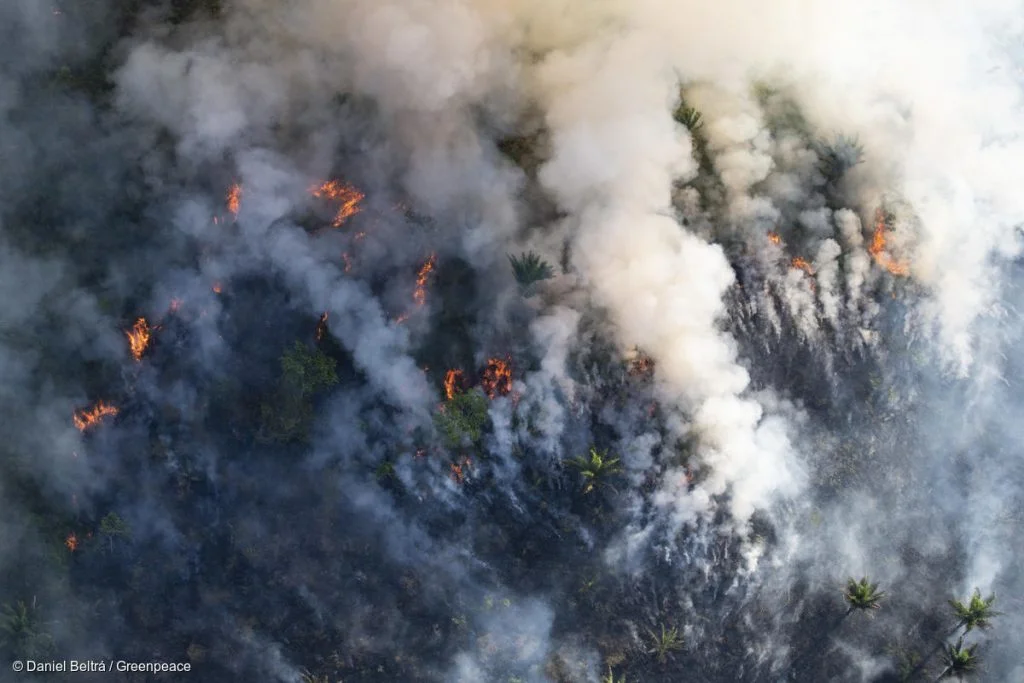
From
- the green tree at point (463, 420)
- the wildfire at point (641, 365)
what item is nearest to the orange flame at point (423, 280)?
the green tree at point (463, 420)

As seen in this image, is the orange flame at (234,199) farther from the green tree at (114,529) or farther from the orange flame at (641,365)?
the orange flame at (641,365)

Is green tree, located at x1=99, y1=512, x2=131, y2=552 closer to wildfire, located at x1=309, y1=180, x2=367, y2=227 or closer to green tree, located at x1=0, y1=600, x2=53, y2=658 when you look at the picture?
green tree, located at x1=0, y1=600, x2=53, y2=658

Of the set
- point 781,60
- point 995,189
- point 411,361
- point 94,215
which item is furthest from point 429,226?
point 995,189

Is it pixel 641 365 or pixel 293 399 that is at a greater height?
pixel 293 399

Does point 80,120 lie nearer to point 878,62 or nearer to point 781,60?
point 781,60

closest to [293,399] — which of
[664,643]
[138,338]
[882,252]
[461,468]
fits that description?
[138,338]

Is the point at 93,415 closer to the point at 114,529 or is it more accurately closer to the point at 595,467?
the point at 114,529

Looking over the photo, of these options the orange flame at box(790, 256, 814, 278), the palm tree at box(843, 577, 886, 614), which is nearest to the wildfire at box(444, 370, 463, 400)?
the orange flame at box(790, 256, 814, 278)
